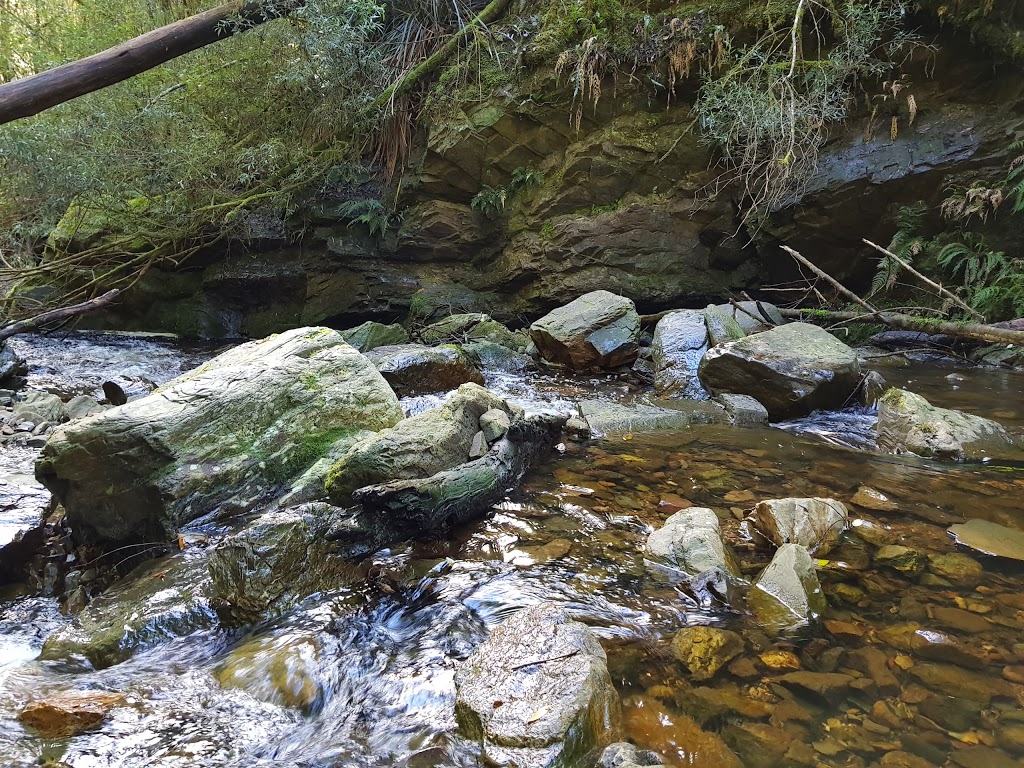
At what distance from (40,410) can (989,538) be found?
5869 millimetres

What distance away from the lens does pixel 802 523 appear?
235 centimetres

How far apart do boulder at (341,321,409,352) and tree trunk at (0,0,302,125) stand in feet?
10.5

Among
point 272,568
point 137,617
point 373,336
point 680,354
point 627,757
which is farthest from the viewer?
point 373,336

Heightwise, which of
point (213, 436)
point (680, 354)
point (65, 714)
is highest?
point (213, 436)

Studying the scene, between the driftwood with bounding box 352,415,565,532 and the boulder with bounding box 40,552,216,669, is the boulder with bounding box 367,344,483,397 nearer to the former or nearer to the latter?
the driftwood with bounding box 352,415,565,532

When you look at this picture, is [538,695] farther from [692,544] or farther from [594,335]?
[594,335]

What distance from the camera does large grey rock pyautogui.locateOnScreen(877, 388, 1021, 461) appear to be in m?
3.36

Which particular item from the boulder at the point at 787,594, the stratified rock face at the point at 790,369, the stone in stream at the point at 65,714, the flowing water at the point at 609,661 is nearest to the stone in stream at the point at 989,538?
the flowing water at the point at 609,661

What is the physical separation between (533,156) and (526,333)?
2887mm

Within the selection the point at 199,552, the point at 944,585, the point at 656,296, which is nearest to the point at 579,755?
the point at 944,585

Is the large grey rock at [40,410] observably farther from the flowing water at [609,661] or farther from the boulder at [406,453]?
the boulder at [406,453]

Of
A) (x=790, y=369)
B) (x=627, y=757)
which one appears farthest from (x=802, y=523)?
(x=790, y=369)

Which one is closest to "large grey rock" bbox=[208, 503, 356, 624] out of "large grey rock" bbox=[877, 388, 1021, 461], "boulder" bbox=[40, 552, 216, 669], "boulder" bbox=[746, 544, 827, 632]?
"boulder" bbox=[40, 552, 216, 669]

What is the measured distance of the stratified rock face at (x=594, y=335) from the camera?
19.2ft
